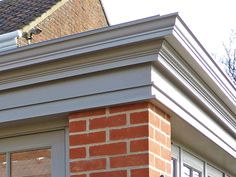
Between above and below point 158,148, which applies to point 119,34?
above

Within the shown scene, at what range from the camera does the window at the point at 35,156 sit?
3.82 metres

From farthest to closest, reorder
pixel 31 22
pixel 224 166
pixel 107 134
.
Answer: pixel 31 22
pixel 224 166
pixel 107 134

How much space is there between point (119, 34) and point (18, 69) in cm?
77

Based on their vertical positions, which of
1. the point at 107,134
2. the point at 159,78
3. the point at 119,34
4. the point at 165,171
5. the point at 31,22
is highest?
the point at 31,22

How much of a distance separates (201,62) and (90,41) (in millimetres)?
786

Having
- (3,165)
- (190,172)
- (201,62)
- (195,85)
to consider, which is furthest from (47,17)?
(201,62)

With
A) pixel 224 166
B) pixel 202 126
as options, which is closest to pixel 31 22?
pixel 224 166

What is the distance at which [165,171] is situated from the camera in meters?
3.62

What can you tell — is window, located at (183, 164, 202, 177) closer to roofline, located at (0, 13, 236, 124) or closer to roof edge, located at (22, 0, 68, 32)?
roofline, located at (0, 13, 236, 124)

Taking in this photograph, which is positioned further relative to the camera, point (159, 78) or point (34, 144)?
point (34, 144)

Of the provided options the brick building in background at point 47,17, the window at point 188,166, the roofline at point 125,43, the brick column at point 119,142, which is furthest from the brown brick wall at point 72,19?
the brick column at point 119,142

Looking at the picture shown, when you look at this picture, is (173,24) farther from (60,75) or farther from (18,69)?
(18,69)

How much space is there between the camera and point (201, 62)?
12.3ft

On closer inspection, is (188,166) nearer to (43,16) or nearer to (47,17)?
(43,16)
